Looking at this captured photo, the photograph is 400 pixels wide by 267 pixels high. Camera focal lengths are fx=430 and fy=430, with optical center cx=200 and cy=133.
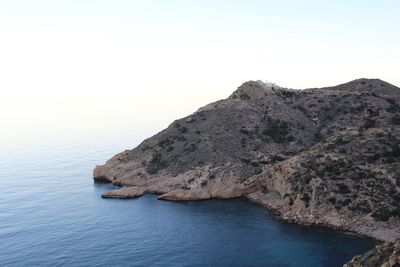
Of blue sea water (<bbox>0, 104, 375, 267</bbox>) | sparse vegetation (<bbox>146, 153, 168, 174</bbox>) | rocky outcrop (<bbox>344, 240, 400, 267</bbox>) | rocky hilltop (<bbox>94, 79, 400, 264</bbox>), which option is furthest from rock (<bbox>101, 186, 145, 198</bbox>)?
rocky outcrop (<bbox>344, 240, 400, 267</bbox>)

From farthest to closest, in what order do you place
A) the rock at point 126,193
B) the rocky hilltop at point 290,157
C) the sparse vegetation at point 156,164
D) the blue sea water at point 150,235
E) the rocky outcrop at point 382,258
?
the sparse vegetation at point 156,164, the rock at point 126,193, the rocky hilltop at point 290,157, the blue sea water at point 150,235, the rocky outcrop at point 382,258

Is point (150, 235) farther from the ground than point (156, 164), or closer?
closer

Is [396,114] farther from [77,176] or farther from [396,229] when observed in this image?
[77,176]

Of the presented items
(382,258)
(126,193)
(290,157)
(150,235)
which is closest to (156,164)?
(126,193)

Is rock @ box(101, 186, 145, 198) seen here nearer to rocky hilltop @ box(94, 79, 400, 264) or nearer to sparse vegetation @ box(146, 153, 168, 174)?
rocky hilltop @ box(94, 79, 400, 264)

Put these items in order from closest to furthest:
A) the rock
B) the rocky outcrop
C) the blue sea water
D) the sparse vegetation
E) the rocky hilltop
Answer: the rocky outcrop, the blue sea water, the rocky hilltop, the rock, the sparse vegetation

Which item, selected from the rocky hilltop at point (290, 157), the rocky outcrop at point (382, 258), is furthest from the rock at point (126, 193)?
the rocky outcrop at point (382, 258)

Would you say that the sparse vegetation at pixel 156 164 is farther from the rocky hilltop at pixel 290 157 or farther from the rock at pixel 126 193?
the rock at pixel 126 193

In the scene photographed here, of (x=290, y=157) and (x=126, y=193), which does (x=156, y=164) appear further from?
(x=290, y=157)
